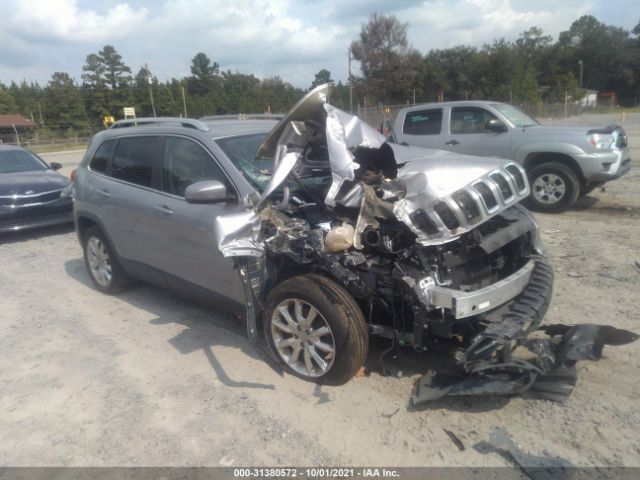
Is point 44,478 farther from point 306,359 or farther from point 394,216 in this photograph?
point 394,216

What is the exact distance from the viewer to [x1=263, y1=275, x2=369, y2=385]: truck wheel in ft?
10.2

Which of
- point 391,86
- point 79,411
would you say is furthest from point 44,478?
point 391,86

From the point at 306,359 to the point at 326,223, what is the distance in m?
0.96

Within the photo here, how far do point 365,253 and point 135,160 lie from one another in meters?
2.78

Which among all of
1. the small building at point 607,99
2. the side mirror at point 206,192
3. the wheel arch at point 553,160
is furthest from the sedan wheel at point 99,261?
the small building at point 607,99

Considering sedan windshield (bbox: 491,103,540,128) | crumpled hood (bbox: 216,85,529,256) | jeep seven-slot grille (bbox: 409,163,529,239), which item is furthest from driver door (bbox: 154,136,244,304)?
sedan windshield (bbox: 491,103,540,128)

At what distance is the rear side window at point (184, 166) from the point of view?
398cm

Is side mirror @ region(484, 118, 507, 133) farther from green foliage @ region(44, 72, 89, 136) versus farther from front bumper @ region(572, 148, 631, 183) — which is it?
green foliage @ region(44, 72, 89, 136)

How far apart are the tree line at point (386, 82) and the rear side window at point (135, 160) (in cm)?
3798

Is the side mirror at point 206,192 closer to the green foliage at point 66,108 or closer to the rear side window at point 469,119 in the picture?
the rear side window at point 469,119

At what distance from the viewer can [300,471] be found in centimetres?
266

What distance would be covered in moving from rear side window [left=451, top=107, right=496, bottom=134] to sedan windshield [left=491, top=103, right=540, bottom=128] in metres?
0.25

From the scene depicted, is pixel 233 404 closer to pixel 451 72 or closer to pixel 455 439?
pixel 455 439

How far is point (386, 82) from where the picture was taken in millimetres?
51125
